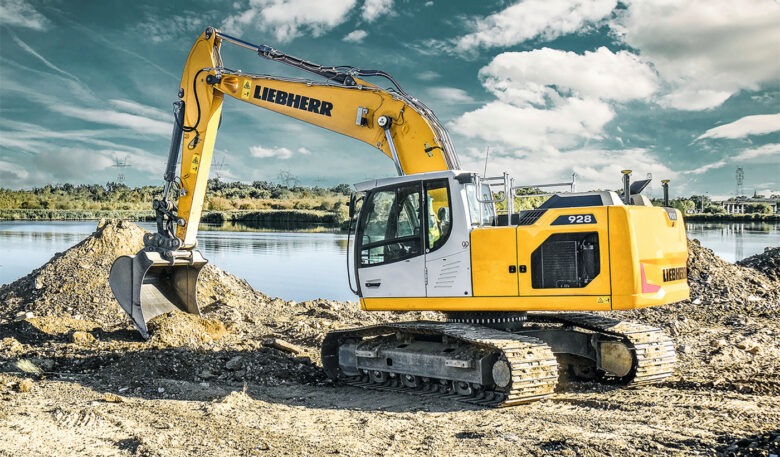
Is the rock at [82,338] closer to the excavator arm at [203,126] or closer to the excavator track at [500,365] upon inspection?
the excavator arm at [203,126]

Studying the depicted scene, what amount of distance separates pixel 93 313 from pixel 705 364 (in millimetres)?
10257

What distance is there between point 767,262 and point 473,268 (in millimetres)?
14648

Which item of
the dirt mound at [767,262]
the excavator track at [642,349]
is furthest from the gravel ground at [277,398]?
the dirt mound at [767,262]

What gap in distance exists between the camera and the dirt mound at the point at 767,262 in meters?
18.4

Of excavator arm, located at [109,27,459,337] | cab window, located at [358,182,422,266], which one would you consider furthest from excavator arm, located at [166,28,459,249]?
cab window, located at [358,182,422,266]

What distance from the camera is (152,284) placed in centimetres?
1084

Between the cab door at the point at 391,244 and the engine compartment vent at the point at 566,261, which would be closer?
the engine compartment vent at the point at 566,261

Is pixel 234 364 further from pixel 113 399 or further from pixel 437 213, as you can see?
pixel 437 213

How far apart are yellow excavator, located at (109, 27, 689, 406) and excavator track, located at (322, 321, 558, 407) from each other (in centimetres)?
2

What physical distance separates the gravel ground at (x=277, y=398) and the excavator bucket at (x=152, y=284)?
1.20 ft

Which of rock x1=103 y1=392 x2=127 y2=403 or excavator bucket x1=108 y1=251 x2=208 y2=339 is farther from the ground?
excavator bucket x1=108 y1=251 x2=208 y2=339

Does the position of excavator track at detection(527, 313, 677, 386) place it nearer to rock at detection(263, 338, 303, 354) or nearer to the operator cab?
the operator cab

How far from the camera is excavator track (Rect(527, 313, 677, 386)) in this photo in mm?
8008

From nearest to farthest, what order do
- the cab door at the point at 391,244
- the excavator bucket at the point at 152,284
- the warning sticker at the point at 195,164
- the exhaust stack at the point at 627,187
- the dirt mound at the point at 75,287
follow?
1. the exhaust stack at the point at 627,187
2. the cab door at the point at 391,244
3. the excavator bucket at the point at 152,284
4. the warning sticker at the point at 195,164
5. the dirt mound at the point at 75,287
